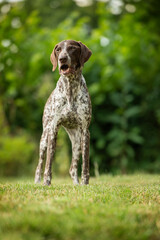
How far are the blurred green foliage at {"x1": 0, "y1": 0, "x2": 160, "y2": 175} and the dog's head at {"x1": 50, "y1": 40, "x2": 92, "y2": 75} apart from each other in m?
6.89

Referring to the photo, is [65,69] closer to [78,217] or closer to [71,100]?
[71,100]

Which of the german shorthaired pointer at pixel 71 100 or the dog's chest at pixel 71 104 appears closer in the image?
the german shorthaired pointer at pixel 71 100

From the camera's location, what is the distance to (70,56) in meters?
5.70

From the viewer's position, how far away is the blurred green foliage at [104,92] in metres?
13.1

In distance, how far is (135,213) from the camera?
3471mm

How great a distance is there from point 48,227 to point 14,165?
1092cm

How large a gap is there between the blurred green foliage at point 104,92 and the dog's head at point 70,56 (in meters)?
6.89

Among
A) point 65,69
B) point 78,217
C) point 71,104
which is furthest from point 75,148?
point 78,217

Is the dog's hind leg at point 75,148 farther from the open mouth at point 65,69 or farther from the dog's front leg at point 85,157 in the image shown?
the open mouth at point 65,69

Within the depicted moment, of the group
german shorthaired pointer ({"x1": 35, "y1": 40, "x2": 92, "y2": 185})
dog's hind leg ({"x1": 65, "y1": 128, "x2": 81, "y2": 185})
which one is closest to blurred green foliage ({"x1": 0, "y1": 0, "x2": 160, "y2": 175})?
dog's hind leg ({"x1": 65, "y1": 128, "x2": 81, "y2": 185})

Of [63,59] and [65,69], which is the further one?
[65,69]

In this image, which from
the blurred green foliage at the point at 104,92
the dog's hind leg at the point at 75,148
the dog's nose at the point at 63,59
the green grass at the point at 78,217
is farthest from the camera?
the blurred green foliage at the point at 104,92

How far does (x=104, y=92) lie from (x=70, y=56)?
26.2ft

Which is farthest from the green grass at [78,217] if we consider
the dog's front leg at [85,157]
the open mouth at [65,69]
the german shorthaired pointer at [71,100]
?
the open mouth at [65,69]
